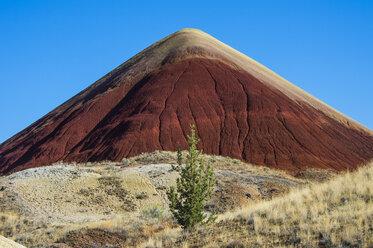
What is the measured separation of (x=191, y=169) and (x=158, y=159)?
21874 mm

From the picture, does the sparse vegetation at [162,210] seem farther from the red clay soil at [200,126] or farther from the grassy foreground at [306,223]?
the red clay soil at [200,126]

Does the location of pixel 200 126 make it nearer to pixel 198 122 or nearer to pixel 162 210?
pixel 198 122

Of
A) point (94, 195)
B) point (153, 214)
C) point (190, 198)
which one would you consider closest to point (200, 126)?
point (94, 195)

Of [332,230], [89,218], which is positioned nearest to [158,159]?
[89,218]

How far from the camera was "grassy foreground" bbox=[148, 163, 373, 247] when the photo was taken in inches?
352

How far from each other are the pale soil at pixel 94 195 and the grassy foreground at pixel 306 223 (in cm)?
783

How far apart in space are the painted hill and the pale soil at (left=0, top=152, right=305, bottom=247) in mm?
15169

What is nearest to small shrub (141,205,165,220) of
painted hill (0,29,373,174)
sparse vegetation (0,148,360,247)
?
sparse vegetation (0,148,360,247)

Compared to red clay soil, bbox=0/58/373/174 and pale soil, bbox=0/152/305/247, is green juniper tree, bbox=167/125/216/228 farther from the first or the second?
red clay soil, bbox=0/58/373/174

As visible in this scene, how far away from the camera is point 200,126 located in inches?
1887

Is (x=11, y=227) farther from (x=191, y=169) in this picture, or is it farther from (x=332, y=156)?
(x=332, y=156)

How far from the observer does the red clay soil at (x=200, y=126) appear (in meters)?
45.0

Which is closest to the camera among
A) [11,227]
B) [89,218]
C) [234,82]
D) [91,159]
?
[11,227]

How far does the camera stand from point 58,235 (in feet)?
53.5
